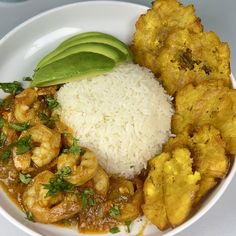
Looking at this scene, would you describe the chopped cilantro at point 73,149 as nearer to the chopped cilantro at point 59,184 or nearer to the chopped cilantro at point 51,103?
the chopped cilantro at point 59,184

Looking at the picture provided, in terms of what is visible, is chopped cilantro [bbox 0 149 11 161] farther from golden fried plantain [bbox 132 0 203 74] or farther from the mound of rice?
golden fried plantain [bbox 132 0 203 74]

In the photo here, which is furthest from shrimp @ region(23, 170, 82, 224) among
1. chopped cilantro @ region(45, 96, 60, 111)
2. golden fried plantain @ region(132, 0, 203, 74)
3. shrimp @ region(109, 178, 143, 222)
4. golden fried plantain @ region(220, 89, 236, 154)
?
golden fried plantain @ region(132, 0, 203, 74)

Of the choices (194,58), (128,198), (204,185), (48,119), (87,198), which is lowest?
(87,198)

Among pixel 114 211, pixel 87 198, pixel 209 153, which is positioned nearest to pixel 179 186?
pixel 209 153

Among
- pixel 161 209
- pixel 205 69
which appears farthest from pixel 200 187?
pixel 205 69

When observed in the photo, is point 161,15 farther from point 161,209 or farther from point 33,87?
point 161,209

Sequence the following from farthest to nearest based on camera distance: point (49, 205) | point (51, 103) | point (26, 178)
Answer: point (51, 103) → point (26, 178) → point (49, 205)

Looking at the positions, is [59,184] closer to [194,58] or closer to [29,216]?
[29,216]
